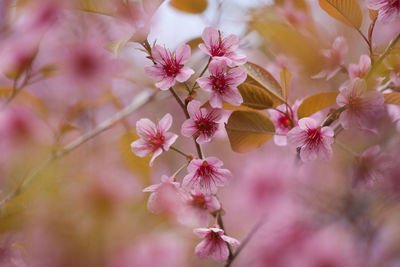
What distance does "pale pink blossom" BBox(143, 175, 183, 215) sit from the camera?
438 millimetres

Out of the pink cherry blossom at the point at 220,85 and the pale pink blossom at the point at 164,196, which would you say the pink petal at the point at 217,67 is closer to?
the pink cherry blossom at the point at 220,85

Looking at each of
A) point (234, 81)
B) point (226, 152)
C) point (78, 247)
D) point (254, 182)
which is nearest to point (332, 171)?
point (226, 152)

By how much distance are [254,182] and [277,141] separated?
0.23m

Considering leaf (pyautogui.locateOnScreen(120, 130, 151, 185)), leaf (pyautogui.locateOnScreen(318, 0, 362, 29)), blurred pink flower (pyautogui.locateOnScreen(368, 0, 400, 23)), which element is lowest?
leaf (pyautogui.locateOnScreen(120, 130, 151, 185))

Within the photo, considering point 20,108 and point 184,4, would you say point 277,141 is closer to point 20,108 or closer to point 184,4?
point 184,4

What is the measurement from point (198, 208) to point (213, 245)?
54mm

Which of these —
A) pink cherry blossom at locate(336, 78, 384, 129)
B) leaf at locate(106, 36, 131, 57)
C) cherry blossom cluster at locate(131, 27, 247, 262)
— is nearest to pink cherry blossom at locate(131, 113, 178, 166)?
cherry blossom cluster at locate(131, 27, 247, 262)

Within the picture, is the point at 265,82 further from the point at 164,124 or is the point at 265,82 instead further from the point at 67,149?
the point at 67,149

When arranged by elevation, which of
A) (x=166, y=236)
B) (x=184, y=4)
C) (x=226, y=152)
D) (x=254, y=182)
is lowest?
(x=226, y=152)

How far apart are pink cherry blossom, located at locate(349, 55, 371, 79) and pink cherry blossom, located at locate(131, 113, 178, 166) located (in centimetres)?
25

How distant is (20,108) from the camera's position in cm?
79

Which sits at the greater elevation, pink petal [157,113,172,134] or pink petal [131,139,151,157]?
pink petal [157,113,172,134]

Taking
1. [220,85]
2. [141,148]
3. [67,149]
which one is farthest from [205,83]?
[67,149]

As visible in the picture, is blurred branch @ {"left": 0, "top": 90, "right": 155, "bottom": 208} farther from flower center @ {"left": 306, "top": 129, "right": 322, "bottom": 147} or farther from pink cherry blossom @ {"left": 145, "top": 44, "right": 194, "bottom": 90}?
flower center @ {"left": 306, "top": 129, "right": 322, "bottom": 147}
